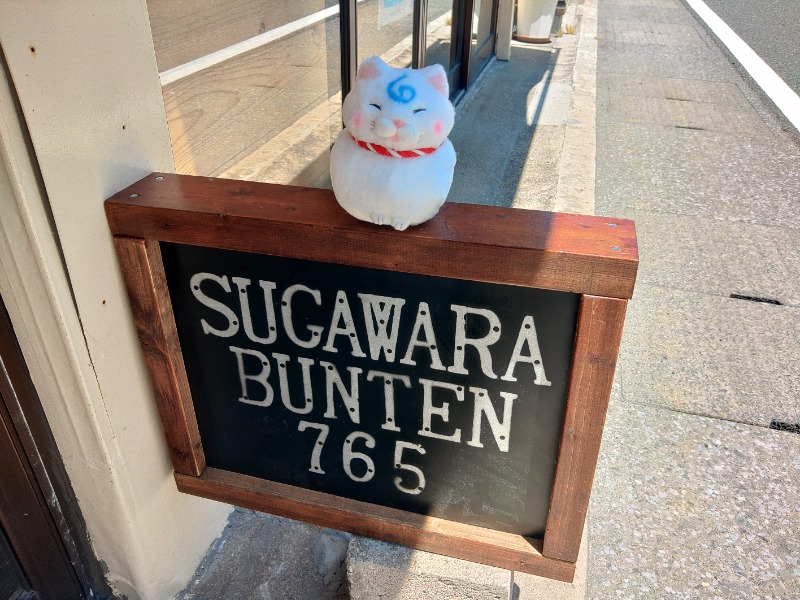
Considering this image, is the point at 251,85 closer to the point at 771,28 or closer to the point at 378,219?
the point at 378,219

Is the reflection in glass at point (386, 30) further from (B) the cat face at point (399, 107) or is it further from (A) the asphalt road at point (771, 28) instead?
(A) the asphalt road at point (771, 28)

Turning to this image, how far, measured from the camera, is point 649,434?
2.43 m

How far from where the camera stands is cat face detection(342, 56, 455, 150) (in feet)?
3.52

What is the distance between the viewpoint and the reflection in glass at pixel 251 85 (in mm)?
1833

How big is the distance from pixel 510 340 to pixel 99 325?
86 cm

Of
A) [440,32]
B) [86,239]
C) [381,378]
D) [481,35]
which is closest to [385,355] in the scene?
[381,378]

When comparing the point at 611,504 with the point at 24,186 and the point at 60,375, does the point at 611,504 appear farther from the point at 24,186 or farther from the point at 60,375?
the point at 24,186

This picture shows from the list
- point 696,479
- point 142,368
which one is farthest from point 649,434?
point 142,368

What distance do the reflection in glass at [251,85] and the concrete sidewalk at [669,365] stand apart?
1.18 meters

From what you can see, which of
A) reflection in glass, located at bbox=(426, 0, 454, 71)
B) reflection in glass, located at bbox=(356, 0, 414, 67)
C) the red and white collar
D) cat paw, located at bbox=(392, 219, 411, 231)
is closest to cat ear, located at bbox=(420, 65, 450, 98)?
the red and white collar

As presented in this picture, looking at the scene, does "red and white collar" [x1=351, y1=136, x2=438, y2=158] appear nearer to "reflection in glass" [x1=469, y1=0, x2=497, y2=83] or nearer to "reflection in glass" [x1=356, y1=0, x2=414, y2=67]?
"reflection in glass" [x1=356, y1=0, x2=414, y2=67]

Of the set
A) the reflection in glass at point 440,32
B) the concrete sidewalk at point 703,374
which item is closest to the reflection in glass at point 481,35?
the reflection in glass at point 440,32

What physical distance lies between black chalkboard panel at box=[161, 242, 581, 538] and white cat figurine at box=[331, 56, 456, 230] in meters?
0.15

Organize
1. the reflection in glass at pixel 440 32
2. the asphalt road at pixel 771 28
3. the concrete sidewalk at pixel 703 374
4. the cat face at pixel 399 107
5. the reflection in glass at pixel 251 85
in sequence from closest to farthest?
the cat face at pixel 399 107 < the reflection in glass at pixel 251 85 < the concrete sidewalk at pixel 703 374 < the reflection in glass at pixel 440 32 < the asphalt road at pixel 771 28
